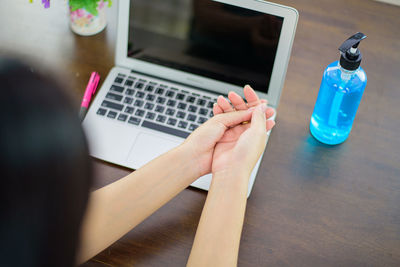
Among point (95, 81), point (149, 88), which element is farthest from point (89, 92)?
point (149, 88)

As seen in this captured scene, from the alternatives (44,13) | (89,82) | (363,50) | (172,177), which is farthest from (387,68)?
(44,13)

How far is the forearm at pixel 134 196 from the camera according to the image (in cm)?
83

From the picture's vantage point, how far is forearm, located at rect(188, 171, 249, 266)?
78 centimetres

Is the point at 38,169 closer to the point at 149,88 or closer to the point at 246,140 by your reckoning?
the point at 246,140

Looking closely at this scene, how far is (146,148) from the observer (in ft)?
3.25

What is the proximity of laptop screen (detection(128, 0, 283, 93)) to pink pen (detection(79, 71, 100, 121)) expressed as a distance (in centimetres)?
11

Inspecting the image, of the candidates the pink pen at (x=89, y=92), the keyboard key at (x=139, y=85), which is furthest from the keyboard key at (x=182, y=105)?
the pink pen at (x=89, y=92)

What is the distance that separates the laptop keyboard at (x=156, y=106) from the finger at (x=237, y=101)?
0.08 m

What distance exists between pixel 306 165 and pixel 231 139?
183 millimetres

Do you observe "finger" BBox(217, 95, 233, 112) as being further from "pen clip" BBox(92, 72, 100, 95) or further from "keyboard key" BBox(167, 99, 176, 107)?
"pen clip" BBox(92, 72, 100, 95)

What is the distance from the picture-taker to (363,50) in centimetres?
120

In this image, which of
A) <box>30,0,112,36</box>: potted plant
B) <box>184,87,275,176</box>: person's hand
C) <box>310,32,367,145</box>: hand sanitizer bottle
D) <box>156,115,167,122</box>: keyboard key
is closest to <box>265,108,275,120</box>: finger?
<box>184,87,275,176</box>: person's hand

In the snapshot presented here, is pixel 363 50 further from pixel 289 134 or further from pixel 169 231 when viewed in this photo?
pixel 169 231

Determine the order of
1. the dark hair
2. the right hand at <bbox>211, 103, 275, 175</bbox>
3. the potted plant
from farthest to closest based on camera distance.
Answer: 1. the potted plant
2. the right hand at <bbox>211, 103, 275, 175</bbox>
3. the dark hair
